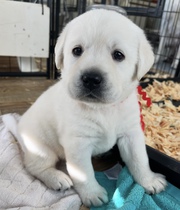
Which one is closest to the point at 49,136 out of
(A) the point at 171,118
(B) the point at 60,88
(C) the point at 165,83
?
(B) the point at 60,88

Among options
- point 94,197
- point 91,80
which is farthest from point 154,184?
point 91,80

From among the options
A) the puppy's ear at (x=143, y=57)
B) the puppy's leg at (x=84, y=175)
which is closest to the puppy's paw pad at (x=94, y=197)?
the puppy's leg at (x=84, y=175)

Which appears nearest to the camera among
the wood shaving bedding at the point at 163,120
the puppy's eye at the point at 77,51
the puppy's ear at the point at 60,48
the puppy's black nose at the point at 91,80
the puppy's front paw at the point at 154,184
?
the puppy's black nose at the point at 91,80

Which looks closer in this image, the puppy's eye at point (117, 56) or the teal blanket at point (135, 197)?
the puppy's eye at point (117, 56)

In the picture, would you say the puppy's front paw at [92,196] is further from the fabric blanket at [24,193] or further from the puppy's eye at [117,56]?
the puppy's eye at [117,56]

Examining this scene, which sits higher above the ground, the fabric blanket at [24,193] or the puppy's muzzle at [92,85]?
the puppy's muzzle at [92,85]

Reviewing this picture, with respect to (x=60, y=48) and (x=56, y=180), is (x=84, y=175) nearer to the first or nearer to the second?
(x=56, y=180)

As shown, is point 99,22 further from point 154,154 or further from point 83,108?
point 154,154
